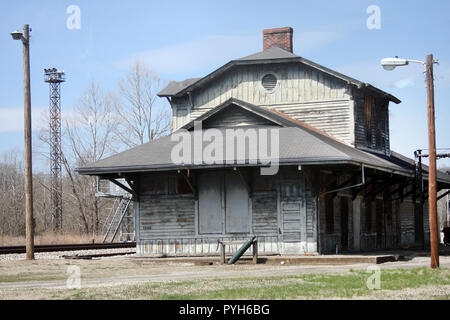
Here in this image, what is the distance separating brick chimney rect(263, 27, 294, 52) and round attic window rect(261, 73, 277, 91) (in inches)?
117

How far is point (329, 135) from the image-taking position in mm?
28266

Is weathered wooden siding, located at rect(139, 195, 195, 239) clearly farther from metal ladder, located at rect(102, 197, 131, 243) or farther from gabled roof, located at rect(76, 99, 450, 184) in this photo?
metal ladder, located at rect(102, 197, 131, 243)

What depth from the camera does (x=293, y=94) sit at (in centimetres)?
2912

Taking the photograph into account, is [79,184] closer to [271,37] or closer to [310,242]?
[271,37]

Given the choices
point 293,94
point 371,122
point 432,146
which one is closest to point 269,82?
point 293,94

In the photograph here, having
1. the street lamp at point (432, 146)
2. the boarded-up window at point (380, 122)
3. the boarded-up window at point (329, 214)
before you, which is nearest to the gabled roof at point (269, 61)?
the boarded-up window at point (380, 122)

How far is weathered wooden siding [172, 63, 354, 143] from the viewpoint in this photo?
28.4m

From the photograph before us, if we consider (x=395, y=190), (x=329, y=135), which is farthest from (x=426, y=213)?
(x=329, y=135)

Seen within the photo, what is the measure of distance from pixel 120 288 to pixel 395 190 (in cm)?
1969

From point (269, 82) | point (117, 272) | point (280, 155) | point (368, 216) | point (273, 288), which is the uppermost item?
point (269, 82)

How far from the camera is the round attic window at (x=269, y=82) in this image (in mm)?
29594

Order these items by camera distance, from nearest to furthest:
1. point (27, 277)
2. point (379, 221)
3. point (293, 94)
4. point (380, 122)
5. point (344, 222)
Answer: point (27, 277) < point (344, 222) < point (293, 94) < point (379, 221) < point (380, 122)

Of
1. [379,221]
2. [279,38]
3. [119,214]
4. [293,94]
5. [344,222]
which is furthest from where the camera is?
[119,214]

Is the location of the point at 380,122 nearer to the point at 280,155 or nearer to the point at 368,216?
the point at 368,216
